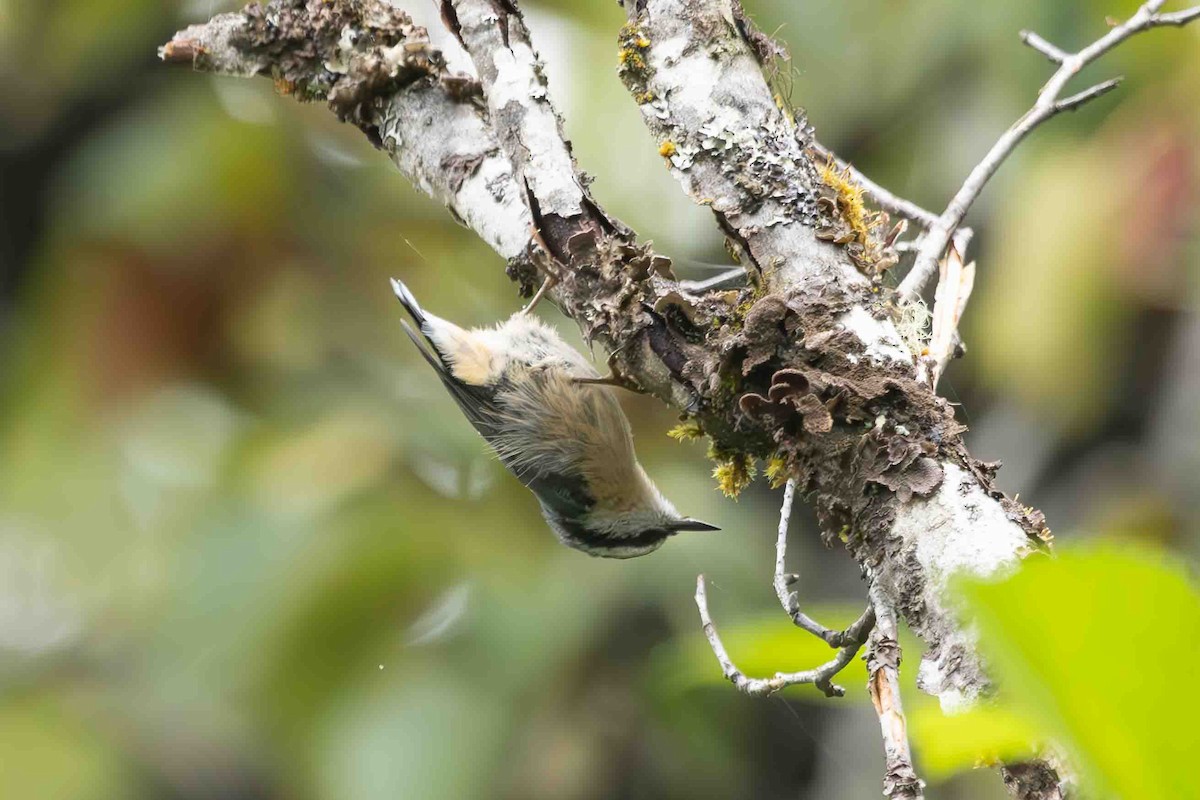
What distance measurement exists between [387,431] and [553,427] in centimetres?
117

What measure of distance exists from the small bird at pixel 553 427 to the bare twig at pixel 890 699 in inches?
62.8

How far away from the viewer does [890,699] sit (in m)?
1.24

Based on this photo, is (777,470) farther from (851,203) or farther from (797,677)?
(851,203)

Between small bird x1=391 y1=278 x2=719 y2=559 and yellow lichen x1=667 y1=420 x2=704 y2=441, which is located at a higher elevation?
yellow lichen x1=667 y1=420 x2=704 y2=441

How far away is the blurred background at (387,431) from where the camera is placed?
12.0 feet

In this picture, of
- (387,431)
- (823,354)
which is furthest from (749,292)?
(387,431)

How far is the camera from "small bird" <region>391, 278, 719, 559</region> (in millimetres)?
2969

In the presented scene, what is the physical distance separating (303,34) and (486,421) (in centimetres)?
120

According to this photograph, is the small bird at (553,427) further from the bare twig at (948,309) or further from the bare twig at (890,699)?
the bare twig at (890,699)

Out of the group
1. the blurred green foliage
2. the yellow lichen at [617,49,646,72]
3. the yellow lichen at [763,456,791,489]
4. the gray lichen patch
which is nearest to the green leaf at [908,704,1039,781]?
the blurred green foliage

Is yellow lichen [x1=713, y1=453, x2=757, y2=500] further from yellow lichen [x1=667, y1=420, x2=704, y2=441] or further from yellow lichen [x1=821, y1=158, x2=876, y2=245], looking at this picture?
yellow lichen [x1=821, y1=158, x2=876, y2=245]

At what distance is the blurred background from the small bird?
508 mm

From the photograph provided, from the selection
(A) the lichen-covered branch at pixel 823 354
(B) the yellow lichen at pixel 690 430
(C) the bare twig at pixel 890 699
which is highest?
(A) the lichen-covered branch at pixel 823 354

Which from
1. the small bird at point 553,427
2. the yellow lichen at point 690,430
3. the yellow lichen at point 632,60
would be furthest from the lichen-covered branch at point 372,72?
the small bird at point 553,427
